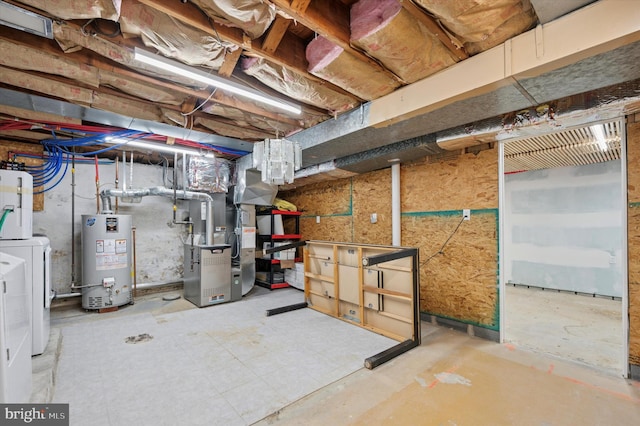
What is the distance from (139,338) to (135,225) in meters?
2.65

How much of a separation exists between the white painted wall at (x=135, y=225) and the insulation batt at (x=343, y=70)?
14.6 ft

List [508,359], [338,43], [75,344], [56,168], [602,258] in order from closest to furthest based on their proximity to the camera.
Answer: [338,43] < [508,359] < [75,344] < [56,168] < [602,258]

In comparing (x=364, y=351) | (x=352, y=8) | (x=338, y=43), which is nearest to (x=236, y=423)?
(x=364, y=351)

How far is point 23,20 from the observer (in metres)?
1.74

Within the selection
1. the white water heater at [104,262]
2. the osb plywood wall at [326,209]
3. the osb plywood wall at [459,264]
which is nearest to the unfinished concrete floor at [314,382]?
the osb plywood wall at [459,264]

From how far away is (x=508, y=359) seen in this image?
2.68 meters

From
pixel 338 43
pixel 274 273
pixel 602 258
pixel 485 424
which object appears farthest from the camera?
pixel 274 273

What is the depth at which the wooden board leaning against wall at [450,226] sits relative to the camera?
3195mm

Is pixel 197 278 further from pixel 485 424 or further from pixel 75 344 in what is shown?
pixel 485 424

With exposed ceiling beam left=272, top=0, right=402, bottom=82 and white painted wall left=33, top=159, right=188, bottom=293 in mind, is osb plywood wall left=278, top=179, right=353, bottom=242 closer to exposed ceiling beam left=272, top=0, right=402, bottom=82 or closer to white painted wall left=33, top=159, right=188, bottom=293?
white painted wall left=33, top=159, right=188, bottom=293

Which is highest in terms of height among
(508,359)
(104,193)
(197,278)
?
(104,193)

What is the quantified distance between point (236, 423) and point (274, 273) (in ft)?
12.7

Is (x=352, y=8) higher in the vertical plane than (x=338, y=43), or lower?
A: higher

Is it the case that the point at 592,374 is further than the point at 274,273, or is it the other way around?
the point at 274,273
